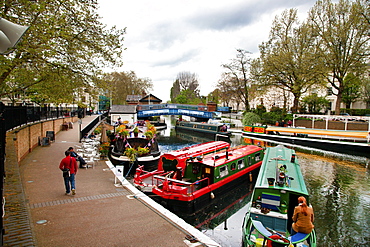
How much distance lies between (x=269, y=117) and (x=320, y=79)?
1252 cm

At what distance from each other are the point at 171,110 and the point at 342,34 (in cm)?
3283

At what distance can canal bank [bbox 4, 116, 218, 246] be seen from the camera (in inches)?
231

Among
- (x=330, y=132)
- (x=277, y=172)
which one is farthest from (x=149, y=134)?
(x=330, y=132)

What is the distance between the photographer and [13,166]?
831 cm

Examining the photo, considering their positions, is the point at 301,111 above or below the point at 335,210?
above

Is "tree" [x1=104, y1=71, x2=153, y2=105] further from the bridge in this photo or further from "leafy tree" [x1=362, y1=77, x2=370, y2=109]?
"leafy tree" [x1=362, y1=77, x2=370, y2=109]

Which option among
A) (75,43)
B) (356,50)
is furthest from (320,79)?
(75,43)

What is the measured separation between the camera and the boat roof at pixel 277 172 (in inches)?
382

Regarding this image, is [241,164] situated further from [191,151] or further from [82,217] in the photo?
[82,217]

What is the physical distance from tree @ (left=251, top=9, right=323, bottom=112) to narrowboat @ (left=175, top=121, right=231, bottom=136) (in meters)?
10.1

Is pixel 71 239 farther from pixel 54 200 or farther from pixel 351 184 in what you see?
pixel 351 184

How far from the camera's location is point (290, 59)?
36.3 meters

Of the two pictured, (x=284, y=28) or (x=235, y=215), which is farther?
(x=284, y=28)

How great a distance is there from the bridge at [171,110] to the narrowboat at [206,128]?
3079mm
